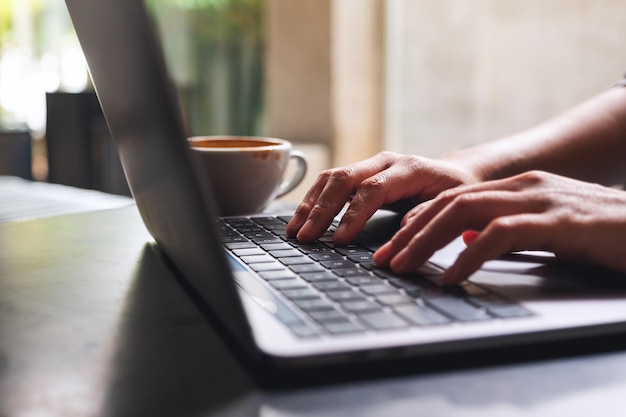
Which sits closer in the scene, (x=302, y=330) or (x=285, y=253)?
(x=302, y=330)

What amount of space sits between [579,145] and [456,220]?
1.81 feet

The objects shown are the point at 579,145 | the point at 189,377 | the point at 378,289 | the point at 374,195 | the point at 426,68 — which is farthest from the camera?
the point at 426,68

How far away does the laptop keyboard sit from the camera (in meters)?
0.44

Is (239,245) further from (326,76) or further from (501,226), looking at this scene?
(326,76)

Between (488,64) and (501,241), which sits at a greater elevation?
(488,64)

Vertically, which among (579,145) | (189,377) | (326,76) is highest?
(326,76)

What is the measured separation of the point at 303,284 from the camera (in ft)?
1.72

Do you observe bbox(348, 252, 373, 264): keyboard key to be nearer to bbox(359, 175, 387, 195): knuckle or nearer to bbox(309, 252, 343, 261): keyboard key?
bbox(309, 252, 343, 261): keyboard key

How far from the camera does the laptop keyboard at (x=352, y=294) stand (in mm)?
438

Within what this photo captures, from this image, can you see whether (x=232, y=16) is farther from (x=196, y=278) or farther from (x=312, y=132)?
(x=196, y=278)

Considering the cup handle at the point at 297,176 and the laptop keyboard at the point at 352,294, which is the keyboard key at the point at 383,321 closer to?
the laptop keyboard at the point at 352,294

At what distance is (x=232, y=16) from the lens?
3480 millimetres

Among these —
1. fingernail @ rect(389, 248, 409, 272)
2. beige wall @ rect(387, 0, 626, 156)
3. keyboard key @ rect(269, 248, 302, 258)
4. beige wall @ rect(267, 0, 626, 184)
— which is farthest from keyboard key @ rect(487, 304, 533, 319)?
beige wall @ rect(387, 0, 626, 156)

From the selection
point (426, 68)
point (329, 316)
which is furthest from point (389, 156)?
point (426, 68)
